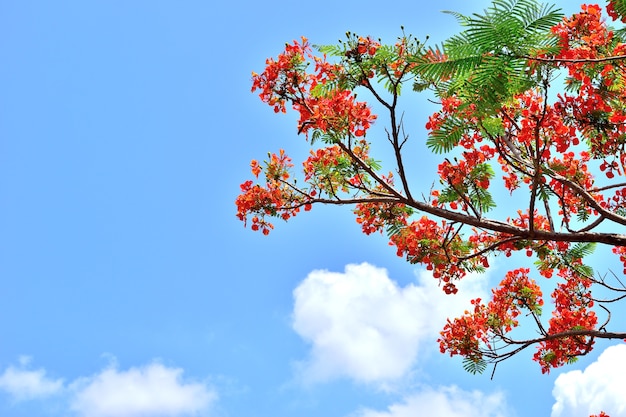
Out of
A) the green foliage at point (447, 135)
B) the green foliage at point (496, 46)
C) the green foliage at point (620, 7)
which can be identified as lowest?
the green foliage at point (496, 46)

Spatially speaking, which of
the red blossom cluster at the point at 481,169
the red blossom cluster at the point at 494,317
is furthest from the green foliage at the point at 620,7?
the red blossom cluster at the point at 494,317

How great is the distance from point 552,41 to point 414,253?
3.51m

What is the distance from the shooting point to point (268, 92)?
5.61m

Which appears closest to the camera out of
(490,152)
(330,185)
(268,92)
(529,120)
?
(529,120)

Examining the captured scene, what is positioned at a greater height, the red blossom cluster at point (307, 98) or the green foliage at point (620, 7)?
the red blossom cluster at point (307, 98)

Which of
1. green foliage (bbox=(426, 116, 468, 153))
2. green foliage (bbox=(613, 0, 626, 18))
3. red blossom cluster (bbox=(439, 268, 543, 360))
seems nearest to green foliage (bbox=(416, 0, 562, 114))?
green foliage (bbox=(613, 0, 626, 18))

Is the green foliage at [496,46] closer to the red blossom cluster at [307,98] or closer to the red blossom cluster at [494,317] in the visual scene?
the red blossom cluster at [307,98]

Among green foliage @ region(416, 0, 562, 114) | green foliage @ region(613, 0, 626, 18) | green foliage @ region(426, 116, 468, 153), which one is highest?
green foliage @ region(426, 116, 468, 153)

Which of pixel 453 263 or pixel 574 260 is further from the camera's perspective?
pixel 574 260

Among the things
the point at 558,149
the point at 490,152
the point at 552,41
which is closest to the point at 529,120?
the point at 558,149

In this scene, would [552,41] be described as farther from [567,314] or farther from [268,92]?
[567,314]

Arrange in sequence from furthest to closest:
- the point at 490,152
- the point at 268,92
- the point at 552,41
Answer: the point at 490,152 → the point at 268,92 → the point at 552,41

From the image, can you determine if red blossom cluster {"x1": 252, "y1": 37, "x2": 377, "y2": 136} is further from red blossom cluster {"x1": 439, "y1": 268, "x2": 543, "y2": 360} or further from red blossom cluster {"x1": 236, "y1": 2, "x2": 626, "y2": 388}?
red blossom cluster {"x1": 439, "y1": 268, "x2": 543, "y2": 360}

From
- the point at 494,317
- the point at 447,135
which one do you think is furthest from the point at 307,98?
the point at 494,317
